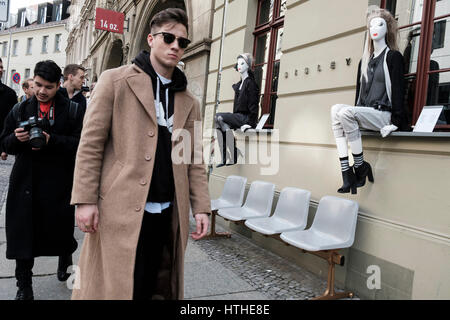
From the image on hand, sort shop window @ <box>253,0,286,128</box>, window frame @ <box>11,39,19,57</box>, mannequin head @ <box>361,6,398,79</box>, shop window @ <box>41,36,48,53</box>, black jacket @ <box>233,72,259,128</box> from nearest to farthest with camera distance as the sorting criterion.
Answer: mannequin head @ <box>361,6,398,79</box>, black jacket @ <box>233,72,259,128</box>, shop window @ <box>253,0,286,128</box>, shop window @ <box>41,36,48,53</box>, window frame @ <box>11,39,19,57</box>

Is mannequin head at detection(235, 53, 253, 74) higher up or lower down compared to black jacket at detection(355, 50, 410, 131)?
higher up

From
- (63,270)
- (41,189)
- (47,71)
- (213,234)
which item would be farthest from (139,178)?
(213,234)

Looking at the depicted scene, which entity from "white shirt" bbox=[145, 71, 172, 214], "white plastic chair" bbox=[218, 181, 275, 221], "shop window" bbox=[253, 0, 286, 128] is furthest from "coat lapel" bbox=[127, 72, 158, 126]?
"shop window" bbox=[253, 0, 286, 128]

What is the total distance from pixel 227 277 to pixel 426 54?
9.55 feet

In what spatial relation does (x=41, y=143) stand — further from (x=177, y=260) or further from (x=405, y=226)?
(x=405, y=226)

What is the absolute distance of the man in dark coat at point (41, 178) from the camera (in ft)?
9.51

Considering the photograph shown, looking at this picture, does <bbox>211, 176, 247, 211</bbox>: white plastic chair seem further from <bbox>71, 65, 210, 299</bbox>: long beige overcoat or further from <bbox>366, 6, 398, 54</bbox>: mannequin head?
<bbox>71, 65, 210, 299</bbox>: long beige overcoat

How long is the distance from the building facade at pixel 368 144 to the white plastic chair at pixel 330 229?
0.17 metres

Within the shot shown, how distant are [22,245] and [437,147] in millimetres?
3405

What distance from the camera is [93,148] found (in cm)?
184

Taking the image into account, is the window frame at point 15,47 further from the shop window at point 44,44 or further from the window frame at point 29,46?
the shop window at point 44,44

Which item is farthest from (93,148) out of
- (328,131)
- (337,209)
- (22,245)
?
(328,131)

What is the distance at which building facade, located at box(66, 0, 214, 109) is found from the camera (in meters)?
7.69
